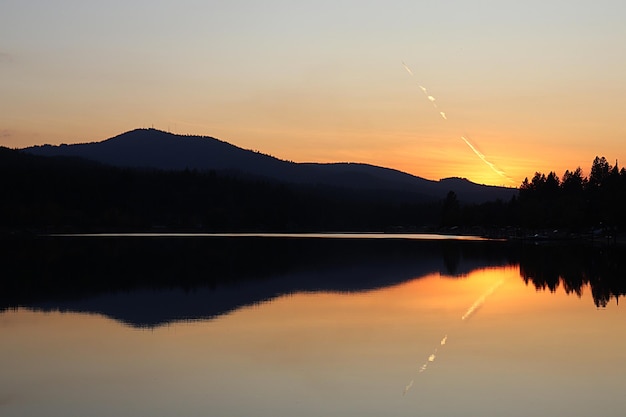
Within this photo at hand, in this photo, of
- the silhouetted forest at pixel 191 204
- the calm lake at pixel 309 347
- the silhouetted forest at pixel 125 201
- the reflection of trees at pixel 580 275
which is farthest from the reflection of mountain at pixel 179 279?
the silhouetted forest at pixel 125 201

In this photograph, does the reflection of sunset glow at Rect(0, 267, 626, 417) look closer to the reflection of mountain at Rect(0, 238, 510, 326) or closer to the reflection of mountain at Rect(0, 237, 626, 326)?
the reflection of mountain at Rect(0, 238, 510, 326)

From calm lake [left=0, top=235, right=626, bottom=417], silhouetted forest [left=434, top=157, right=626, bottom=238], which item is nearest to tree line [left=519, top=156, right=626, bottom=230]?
silhouetted forest [left=434, top=157, right=626, bottom=238]

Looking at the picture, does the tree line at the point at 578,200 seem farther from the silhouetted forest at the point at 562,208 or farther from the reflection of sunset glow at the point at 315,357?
the reflection of sunset glow at the point at 315,357

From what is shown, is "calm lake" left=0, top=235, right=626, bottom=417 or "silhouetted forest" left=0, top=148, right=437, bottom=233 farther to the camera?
"silhouetted forest" left=0, top=148, right=437, bottom=233

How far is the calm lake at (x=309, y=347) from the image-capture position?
40.0 ft

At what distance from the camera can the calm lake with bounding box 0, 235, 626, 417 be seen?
12188 millimetres

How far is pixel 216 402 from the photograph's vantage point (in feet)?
39.8

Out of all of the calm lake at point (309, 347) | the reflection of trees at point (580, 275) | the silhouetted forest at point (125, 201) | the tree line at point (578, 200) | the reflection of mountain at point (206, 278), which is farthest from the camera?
the silhouetted forest at point (125, 201)

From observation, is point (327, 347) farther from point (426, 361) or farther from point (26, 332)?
point (26, 332)

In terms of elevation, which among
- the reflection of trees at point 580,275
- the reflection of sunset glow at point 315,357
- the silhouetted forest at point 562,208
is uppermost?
the silhouetted forest at point 562,208

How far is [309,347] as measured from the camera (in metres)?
Result: 17.1

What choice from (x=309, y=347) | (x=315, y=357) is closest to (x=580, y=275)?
(x=309, y=347)

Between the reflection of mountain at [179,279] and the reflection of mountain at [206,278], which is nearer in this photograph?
the reflection of mountain at [179,279]

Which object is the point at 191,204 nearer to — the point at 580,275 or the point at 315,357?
the point at 580,275
